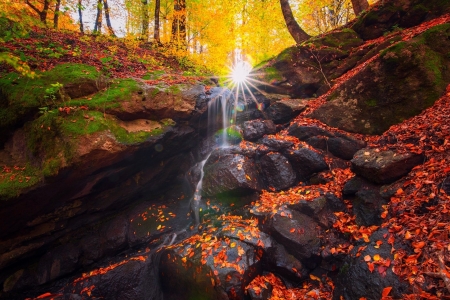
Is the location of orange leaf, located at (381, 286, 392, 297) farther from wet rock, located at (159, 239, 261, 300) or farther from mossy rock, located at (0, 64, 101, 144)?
mossy rock, located at (0, 64, 101, 144)

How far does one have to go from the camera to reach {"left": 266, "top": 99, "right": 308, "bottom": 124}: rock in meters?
9.85

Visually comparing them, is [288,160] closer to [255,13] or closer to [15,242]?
[15,242]

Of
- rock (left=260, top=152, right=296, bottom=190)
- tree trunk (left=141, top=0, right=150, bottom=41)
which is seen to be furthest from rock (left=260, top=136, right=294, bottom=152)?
tree trunk (left=141, top=0, right=150, bottom=41)

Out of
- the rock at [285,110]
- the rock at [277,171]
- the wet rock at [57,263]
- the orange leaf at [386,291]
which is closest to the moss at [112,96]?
the wet rock at [57,263]

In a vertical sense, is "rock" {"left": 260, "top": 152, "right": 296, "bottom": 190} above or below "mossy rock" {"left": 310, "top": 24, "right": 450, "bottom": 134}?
below

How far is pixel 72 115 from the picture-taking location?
6.32 meters

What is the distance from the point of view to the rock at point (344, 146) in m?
7.26

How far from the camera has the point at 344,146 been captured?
7.39 m

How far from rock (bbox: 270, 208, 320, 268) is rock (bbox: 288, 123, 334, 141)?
343 centimetres

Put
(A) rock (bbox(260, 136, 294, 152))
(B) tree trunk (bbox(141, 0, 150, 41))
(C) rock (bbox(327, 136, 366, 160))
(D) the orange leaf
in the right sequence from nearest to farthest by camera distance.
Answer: (D) the orange leaf
(C) rock (bbox(327, 136, 366, 160))
(A) rock (bbox(260, 136, 294, 152))
(B) tree trunk (bbox(141, 0, 150, 41))

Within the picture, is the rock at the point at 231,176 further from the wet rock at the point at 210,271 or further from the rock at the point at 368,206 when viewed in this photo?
the rock at the point at 368,206

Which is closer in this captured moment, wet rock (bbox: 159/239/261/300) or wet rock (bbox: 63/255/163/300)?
wet rock (bbox: 159/239/261/300)

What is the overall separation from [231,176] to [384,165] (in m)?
4.39

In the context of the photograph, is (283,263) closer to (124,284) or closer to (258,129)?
(124,284)
